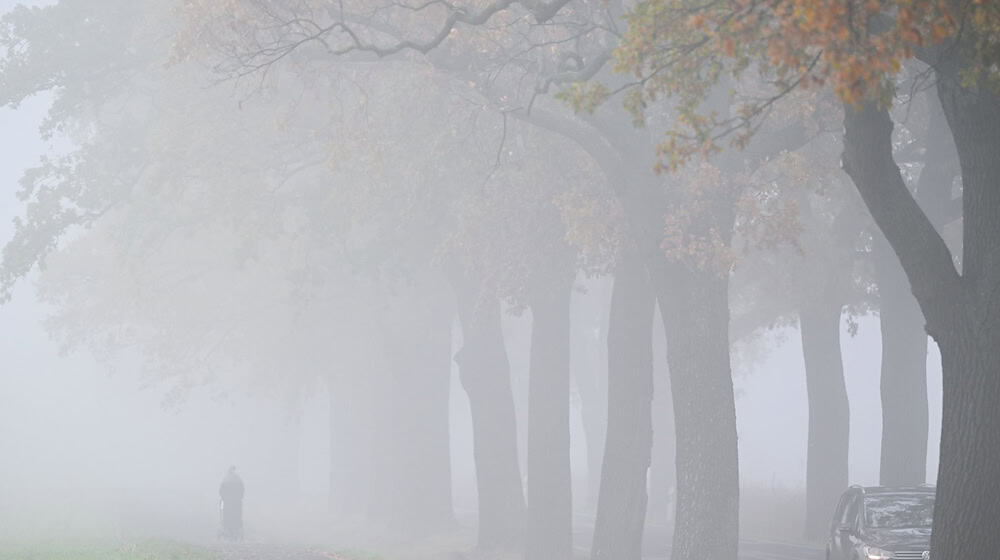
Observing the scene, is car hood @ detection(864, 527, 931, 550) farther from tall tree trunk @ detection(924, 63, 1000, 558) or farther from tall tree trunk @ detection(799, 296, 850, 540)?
tall tree trunk @ detection(799, 296, 850, 540)

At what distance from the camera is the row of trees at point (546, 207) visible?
1323 cm

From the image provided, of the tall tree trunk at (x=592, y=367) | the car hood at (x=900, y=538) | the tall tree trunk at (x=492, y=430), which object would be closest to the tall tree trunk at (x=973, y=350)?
the car hood at (x=900, y=538)

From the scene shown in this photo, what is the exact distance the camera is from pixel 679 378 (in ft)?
64.5

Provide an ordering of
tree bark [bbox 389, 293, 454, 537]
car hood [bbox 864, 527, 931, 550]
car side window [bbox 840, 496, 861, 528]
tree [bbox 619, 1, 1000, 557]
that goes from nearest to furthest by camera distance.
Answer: tree [bbox 619, 1, 1000, 557], car hood [bbox 864, 527, 931, 550], car side window [bbox 840, 496, 861, 528], tree bark [bbox 389, 293, 454, 537]

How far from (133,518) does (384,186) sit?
884 inches

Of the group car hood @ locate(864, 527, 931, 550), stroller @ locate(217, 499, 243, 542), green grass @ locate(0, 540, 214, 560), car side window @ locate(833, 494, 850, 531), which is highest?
car side window @ locate(833, 494, 850, 531)

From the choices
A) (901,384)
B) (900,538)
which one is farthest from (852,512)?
(901,384)

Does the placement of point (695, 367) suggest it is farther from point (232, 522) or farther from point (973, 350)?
point (232, 522)

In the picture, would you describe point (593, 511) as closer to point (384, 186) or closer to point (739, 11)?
point (384, 186)

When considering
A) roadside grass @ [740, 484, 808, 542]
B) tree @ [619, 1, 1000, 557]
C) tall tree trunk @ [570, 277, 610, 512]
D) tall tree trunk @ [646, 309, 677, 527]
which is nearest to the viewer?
tree @ [619, 1, 1000, 557]

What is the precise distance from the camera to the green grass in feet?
63.0

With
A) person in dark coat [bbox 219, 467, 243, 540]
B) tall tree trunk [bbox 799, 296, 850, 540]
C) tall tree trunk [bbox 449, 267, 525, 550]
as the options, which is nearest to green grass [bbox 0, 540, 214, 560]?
tall tree trunk [bbox 449, 267, 525, 550]

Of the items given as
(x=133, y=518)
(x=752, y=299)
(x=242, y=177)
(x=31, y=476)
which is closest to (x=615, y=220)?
(x=242, y=177)

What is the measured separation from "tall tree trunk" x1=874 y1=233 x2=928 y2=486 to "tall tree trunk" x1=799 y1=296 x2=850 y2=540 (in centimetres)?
315
